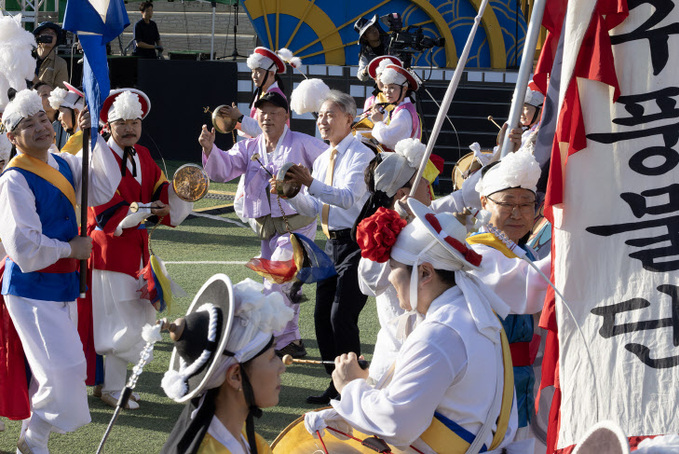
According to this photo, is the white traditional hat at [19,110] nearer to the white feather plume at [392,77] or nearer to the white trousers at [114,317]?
the white trousers at [114,317]

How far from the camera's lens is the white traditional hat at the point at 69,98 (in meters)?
6.01

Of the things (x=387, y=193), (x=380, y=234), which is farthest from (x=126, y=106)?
(x=380, y=234)

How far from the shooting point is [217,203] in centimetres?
1197

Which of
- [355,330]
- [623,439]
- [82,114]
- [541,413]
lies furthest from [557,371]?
[82,114]

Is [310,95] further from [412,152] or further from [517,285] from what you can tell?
[517,285]

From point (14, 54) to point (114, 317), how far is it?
173 centimetres

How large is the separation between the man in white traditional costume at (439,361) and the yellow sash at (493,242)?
2.61 ft

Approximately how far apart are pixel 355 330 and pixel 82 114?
1951 mm

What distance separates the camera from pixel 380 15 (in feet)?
51.0

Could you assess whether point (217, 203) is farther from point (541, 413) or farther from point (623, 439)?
point (623, 439)

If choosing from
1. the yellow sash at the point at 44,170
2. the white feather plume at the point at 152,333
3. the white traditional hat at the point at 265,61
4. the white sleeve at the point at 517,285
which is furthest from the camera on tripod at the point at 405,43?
the white feather plume at the point at 152,333

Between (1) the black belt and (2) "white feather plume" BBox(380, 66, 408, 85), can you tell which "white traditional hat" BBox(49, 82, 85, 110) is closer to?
(1) the black belt

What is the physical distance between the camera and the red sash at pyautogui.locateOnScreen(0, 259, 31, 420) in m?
4.56

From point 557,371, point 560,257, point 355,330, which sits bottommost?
point 355,330
